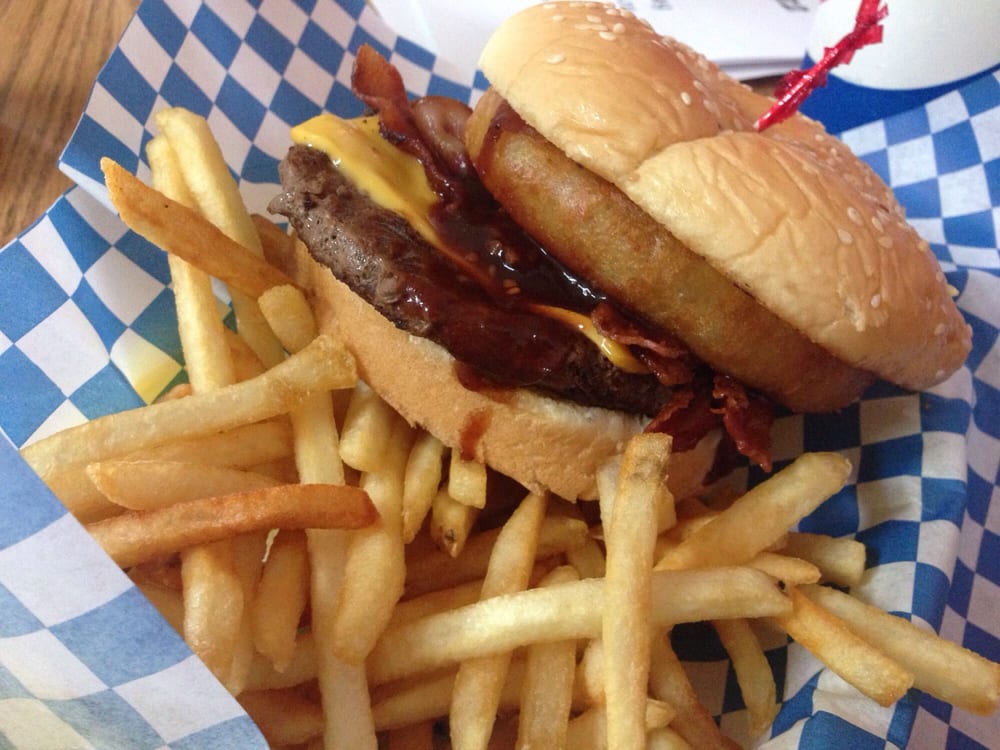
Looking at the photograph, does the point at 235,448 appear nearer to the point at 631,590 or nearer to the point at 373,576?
the point at 373,576

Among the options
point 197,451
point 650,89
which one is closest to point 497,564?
point 197,451

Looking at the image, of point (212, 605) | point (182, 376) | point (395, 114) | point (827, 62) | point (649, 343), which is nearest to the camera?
point (212, 605)

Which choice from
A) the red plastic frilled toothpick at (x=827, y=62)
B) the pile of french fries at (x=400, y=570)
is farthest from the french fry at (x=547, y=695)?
the red plastic frilled toothpick at (x=827, y=62)

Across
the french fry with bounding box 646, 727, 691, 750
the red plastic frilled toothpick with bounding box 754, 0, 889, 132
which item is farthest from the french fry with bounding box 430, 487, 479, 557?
the red plastic frilled toothpick with bounding box 754, 0, 889, 132

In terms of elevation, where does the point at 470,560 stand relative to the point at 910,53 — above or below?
below

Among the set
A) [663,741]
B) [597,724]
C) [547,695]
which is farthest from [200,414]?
[663,741]

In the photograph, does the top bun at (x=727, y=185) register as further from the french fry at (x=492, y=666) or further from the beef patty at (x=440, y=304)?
the french fry at (x=492, y=666)

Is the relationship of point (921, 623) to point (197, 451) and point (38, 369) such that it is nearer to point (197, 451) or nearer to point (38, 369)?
point (197, 451)

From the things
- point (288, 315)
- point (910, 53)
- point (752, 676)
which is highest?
point (288, 315)
